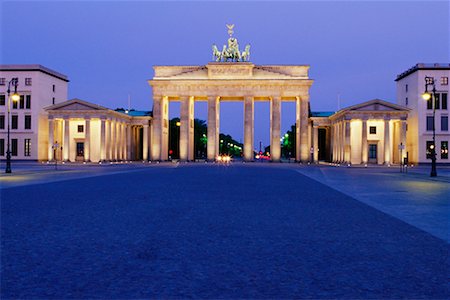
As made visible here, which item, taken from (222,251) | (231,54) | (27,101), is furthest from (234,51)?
(222,251)

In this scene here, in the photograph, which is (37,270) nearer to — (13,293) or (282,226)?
(13,293)

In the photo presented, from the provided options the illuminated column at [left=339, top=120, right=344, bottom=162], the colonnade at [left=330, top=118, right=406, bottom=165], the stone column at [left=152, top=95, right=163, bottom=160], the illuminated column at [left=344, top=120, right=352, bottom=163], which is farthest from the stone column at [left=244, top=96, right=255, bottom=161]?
the illuminated column at [left=344, top=120, right=352, bottom=163]

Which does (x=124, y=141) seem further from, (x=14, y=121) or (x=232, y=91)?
(x=232, y=91)

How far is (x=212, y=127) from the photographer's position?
284 ft

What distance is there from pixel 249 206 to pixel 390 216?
4.85 meters

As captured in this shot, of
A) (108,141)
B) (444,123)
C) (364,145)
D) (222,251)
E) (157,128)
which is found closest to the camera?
(222,251)

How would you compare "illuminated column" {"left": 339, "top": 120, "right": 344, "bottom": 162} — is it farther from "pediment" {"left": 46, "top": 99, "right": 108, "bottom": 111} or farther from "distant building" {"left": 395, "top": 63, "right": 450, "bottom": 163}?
"pediment" {"left": 46, "top": 99, "right": 108, "bottom": 111}

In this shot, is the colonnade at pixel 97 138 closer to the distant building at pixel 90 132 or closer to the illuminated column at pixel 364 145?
the distant building at pixel 90 132

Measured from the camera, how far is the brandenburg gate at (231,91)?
85750mm

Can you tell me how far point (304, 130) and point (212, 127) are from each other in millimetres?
17209

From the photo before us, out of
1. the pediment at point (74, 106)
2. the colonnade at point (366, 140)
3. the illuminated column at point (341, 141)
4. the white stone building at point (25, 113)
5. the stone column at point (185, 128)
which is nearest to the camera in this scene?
the colonnade at point (366, 140)

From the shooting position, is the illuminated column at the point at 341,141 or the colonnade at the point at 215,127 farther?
the colonnade at the point at 215,127

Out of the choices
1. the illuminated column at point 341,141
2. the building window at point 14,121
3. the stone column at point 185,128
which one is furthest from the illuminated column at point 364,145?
the building window at point 14,121

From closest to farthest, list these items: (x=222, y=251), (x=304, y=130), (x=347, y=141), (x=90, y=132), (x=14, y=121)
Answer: (x=222, y=251)
(x=347, y=141)
(x=90, y=132)
(x=14, y=121)
(x=304, y=130)
